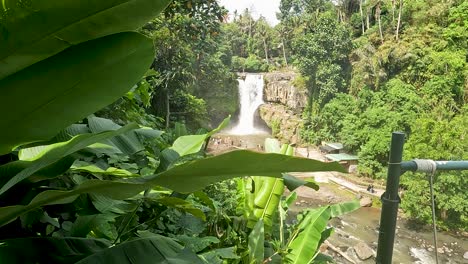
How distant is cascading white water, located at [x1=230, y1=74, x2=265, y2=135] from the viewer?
1438 centimetres

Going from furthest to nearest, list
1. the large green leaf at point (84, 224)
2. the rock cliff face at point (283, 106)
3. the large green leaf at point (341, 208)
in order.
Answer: the rock cliff face at point (283, 106), the large green leaf at point (341, 208), the large green leaf at point (84, 224)

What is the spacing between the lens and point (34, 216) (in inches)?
17.4

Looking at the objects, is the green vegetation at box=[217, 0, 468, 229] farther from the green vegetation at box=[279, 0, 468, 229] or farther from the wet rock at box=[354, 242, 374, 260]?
the wet rock at box=[354, 242, 374, 260]

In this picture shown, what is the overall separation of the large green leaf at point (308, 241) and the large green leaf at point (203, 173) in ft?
4.45

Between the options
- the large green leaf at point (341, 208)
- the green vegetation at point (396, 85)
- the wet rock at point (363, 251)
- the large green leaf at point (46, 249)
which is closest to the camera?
the large green leaf at point (46, 249)

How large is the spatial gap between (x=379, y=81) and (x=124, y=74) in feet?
41.2

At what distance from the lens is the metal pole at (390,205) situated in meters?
0.75

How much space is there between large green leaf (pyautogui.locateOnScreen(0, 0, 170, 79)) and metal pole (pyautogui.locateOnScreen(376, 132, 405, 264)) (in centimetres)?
61

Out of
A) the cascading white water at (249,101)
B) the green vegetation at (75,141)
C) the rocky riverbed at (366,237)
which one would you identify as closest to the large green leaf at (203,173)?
the green vegetation at (75,141)

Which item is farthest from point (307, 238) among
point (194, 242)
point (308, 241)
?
point (194, 242)

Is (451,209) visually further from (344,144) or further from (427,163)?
(427,163)

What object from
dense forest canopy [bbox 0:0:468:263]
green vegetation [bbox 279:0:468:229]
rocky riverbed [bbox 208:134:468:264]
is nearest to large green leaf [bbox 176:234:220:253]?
dense forest canopy [bbox 0:0:468:263]

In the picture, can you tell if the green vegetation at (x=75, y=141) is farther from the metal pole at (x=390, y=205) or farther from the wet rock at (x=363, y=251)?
the wet rock at (x=363, y=251)

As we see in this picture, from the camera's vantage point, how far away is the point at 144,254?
1.49ft
